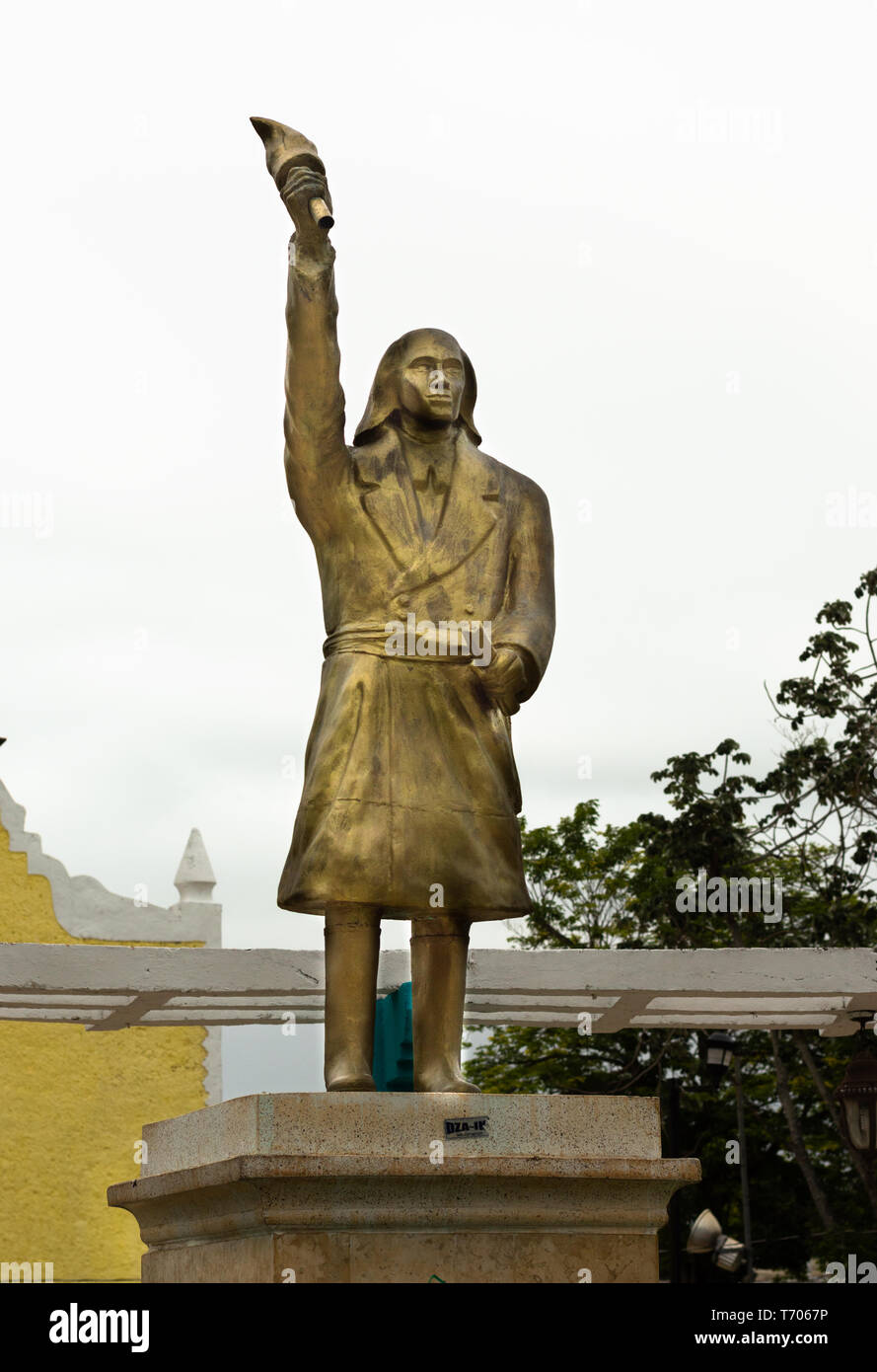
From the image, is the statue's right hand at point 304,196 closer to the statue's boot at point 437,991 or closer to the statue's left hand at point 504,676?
the statue's left hand at point 504,676

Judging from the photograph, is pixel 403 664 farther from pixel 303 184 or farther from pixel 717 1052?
pixel 717 1052

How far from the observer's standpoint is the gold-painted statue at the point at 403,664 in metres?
6.00

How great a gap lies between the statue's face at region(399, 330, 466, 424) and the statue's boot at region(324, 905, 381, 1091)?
1.56m

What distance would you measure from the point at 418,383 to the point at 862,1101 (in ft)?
20.8

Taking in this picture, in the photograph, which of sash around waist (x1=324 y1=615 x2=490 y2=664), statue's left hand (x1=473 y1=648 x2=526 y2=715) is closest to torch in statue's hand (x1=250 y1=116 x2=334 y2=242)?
sash around waist (x1=324 y1=615 x2=490 y2=664)

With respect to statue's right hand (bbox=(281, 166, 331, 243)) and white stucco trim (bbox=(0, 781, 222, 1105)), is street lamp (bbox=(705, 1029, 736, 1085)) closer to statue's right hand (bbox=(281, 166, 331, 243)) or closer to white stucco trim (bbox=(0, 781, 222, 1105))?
white stucco trim (bbox=(0, 781, 222, 1105))

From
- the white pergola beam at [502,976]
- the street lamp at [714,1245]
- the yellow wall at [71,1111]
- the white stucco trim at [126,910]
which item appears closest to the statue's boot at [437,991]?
the white pergola beam at [502,976]

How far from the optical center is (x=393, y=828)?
6016mm

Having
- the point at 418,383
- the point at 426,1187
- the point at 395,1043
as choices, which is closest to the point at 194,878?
the point at 395,1043

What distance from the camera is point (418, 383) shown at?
639 cm

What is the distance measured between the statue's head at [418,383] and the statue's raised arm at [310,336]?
0.26 metres
